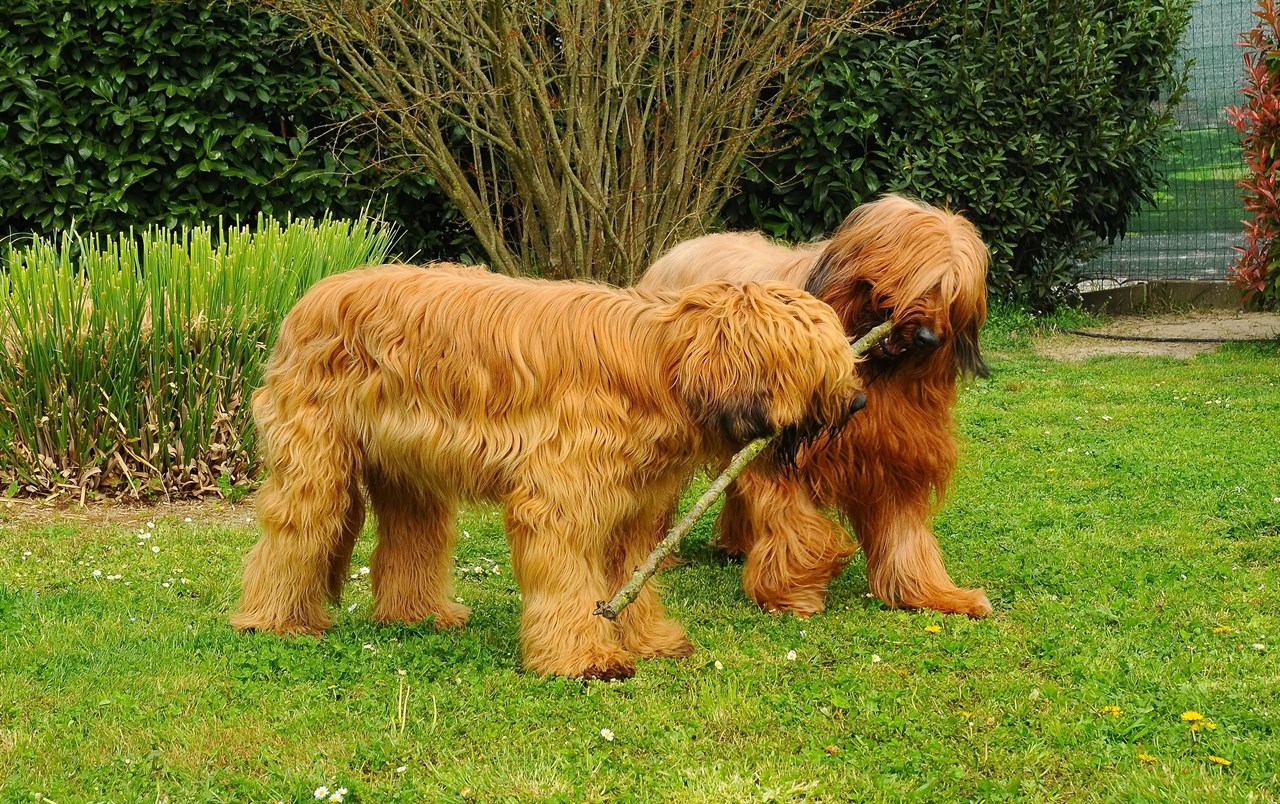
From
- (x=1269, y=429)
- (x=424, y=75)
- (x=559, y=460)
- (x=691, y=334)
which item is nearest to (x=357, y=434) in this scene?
(x=559, y=460)

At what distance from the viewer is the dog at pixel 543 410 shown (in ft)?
14.5

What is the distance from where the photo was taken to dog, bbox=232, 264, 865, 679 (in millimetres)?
4430

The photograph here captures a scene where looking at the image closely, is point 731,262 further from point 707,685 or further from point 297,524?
point 297,524

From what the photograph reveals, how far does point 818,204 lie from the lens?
11.6 meters

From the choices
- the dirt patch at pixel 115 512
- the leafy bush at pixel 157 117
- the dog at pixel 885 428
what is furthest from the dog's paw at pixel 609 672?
the leafy bush at pixel 157 117

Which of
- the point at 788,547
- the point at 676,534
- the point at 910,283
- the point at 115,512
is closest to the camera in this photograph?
the point at 676,534

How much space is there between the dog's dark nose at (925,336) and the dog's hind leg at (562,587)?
4.66 ft

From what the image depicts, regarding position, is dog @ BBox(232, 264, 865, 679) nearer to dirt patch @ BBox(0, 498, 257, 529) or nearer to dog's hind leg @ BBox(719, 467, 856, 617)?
dog's hind leg @ BBox(719, 467, 856, 617)

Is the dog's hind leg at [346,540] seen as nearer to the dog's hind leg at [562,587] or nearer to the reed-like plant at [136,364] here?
the dog's hind leg at [562,587]

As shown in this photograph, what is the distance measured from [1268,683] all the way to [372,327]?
3298 millimetres

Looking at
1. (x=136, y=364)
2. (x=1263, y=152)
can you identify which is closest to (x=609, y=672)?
(x=136, y=364)

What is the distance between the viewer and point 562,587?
4562 millimetres

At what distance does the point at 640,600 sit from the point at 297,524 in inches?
51.4

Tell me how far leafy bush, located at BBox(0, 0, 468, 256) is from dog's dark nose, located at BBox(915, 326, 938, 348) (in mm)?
6077
